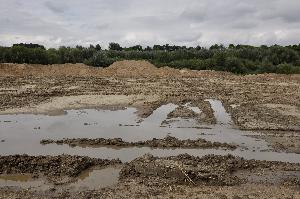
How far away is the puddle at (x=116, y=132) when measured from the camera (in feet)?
37.1

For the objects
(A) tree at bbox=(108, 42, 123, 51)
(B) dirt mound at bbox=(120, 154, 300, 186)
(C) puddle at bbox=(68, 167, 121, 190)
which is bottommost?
(C) puddle at bbox=(68, 167, 121, 190)

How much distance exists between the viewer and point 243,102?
19.0 metres

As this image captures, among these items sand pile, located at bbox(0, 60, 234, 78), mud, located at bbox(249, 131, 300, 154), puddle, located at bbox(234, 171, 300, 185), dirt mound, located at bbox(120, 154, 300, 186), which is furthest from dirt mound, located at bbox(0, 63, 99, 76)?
puddle, located at bbox(234, 171, 300, 185)

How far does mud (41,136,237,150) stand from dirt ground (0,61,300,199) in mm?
1450

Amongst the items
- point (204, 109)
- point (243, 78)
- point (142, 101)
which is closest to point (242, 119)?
point (204, 109)

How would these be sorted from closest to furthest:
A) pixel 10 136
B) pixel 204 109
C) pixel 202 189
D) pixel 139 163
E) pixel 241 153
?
pixel 202 189 < pixel 139 163 < pixel 241 153 < pixel 10 136 < pixel 204 109

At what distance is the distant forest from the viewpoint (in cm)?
3628

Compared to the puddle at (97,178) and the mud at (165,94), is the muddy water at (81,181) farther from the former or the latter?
the mud at (165,94)

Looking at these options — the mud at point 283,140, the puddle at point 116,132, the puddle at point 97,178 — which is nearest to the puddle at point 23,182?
the puddle at point 97,178

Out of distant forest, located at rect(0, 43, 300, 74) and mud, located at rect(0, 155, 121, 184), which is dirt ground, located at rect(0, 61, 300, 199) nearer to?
mud, located at rect(0, 155, 121, 184)

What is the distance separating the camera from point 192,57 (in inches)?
1713

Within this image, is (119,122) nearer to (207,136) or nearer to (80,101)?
(207,136)

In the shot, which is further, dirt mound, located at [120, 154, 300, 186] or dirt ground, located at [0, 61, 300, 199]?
dirt mound, located at [120, 154, 300, 186]

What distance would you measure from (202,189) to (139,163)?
180cm
